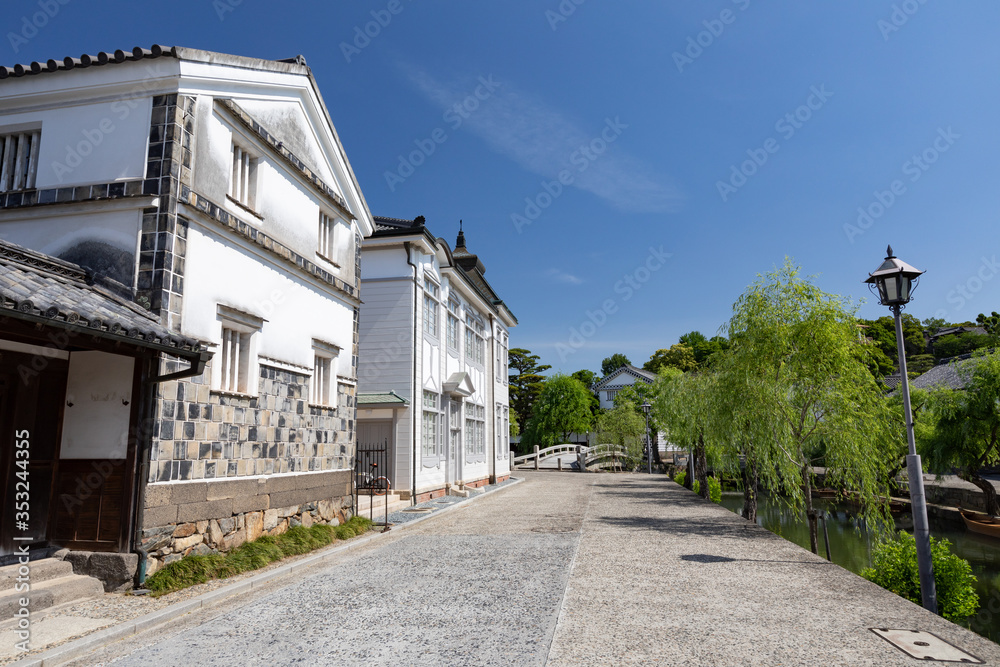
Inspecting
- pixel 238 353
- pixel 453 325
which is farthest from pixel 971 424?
pixel 238 353

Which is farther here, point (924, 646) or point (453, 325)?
point (453, 325)

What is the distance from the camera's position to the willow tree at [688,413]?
2092 cm

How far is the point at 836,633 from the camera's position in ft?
17.1

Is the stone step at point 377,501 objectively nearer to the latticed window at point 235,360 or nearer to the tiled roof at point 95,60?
the latticed window at point 235,360

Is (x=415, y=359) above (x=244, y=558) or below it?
above

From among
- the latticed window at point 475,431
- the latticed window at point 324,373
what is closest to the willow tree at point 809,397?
the latticed window at point 324,373

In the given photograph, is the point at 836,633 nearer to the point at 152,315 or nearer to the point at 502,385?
the point at 152,315

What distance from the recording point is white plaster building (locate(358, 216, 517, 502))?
53.9ft

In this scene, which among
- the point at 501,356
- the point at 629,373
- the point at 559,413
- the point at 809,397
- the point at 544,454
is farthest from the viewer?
the point at 629,373

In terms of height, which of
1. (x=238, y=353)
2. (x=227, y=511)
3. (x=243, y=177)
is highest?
(x=243, y=177)

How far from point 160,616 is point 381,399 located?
403 inches

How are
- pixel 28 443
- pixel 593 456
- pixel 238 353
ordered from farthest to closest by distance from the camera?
pixel 593 456 < pixel 238 353 < pixel 28 443

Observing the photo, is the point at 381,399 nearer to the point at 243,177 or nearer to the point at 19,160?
the point at 243,177

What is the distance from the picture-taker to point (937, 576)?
A: 304 inches
